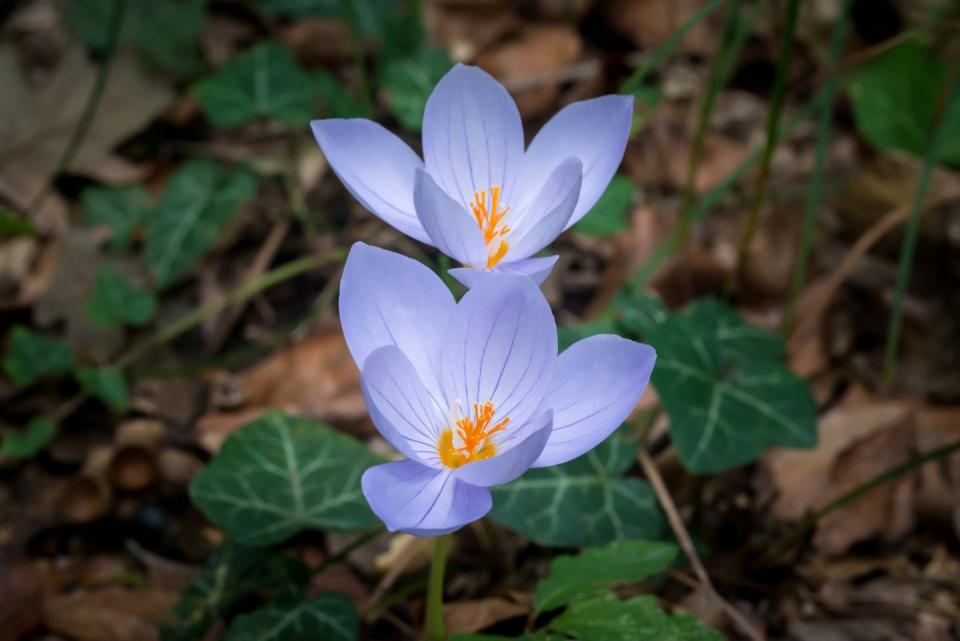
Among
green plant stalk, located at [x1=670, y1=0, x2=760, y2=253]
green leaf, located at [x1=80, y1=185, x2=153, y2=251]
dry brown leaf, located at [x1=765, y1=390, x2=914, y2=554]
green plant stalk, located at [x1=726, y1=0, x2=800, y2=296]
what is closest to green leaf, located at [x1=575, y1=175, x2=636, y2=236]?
green plant stalk, located at [x1=670, y1=0, x2=760, y2=253]

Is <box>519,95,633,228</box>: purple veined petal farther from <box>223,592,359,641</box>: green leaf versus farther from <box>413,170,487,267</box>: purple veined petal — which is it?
<box>223,592,359,641</box>: green leaf

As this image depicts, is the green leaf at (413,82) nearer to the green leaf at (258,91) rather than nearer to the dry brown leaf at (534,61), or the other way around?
the green leaf at (258,91)

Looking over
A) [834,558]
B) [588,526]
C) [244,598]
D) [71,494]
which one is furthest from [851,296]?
[71,494]

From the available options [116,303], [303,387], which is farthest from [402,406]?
[116,303]

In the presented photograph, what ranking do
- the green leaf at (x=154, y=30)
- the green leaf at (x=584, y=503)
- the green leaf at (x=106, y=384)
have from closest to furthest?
1. the green leaf at (x=584, y=503)
2. the green leaf at (x=106, y=384)
3. the green leaf at (x=154, y=30)

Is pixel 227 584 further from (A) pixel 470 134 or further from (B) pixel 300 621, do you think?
(A) pixel 470 134

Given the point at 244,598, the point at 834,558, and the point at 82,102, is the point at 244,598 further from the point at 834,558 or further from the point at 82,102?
the point at 82,102

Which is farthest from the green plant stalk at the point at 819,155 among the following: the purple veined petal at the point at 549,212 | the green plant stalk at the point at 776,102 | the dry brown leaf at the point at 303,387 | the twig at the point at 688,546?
the dry brown leaf at the point at 303,387
